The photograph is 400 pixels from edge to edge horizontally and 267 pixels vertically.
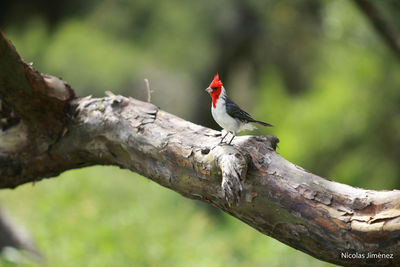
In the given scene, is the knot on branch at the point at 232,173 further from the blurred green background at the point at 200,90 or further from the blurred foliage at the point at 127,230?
the blurred foliage at the point at 127,230

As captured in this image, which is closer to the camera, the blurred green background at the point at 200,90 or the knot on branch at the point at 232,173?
the knot on branch at the point at 232,173

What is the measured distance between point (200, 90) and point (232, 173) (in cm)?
621

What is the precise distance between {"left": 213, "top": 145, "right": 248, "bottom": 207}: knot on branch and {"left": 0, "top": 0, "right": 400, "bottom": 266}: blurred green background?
1674 millimetres

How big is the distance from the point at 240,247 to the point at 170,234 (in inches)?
37.1

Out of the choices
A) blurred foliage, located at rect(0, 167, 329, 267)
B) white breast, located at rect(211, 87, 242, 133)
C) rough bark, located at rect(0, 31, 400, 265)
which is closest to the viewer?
rough bark, located at rect(0, 31, 400, 265)

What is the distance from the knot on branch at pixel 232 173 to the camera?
187 centimetres

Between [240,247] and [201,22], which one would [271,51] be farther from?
[240,247]

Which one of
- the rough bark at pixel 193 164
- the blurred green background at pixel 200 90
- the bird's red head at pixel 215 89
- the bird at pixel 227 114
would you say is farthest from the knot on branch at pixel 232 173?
the blurred green background at pixel 200 90

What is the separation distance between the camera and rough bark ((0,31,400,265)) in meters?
1.82

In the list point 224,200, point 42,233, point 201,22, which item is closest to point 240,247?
point 42,233

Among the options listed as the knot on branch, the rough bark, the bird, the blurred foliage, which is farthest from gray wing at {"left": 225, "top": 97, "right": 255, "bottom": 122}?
the blurred foliage

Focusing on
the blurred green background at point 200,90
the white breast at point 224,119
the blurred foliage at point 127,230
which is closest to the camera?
the white breast at point 224,119

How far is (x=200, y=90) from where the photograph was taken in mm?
8000

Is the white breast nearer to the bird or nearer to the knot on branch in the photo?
the bird
